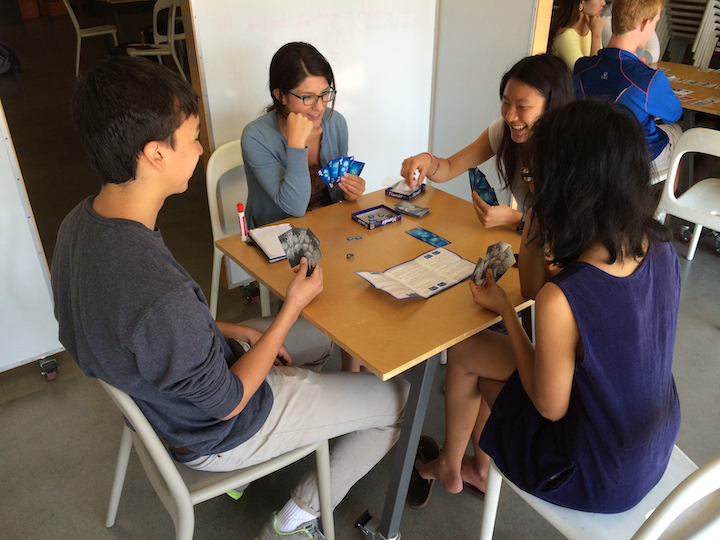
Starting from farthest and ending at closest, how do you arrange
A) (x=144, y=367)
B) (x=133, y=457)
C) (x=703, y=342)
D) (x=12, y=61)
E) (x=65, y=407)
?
(x=12, y=61), (x=703, y=342), (x=65, y=407), (x=133, y=457), (x=144, y=367)

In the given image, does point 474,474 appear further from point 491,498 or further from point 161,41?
point 161,41

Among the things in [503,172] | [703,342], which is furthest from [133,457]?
[703,342]

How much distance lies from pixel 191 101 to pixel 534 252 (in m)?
0.91

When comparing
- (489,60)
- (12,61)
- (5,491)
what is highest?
(489,60)

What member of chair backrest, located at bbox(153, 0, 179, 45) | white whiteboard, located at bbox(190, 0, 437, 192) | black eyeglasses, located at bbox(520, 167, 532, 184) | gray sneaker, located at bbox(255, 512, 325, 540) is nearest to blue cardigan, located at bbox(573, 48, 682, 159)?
white whiteboard, located at bbox(190, 0, 437, 192)

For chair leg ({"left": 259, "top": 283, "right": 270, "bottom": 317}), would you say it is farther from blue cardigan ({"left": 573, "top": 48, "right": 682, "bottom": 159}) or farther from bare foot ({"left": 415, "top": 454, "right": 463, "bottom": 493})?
blue cardigan ({"left": 573, "top": 48, "right": 682, "bottom": 159})

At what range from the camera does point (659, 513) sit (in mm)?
985

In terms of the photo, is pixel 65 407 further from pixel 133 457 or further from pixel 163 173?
pixel 163 173

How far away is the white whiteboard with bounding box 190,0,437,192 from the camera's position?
257cm

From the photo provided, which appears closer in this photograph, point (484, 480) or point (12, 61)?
point (484, 480)

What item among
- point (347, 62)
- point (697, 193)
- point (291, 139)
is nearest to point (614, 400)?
point (291, 139)

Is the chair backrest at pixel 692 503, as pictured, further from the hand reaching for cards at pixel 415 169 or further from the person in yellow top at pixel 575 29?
the person in yellow top at pixel 575 29

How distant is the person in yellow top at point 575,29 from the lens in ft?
11.6

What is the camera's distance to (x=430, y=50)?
136 inches
